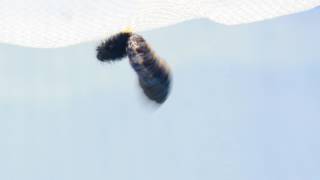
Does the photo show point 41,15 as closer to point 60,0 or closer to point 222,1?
point 60,0

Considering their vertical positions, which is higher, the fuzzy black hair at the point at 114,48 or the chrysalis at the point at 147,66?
the chrysalis at the point at 147,66

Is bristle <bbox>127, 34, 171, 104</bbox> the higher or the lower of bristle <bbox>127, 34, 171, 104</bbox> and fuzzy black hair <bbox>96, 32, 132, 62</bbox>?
the higher

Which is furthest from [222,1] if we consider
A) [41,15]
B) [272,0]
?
[41,15]

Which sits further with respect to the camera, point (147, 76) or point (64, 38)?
point (64, 38)

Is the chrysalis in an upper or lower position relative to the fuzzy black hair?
upper
